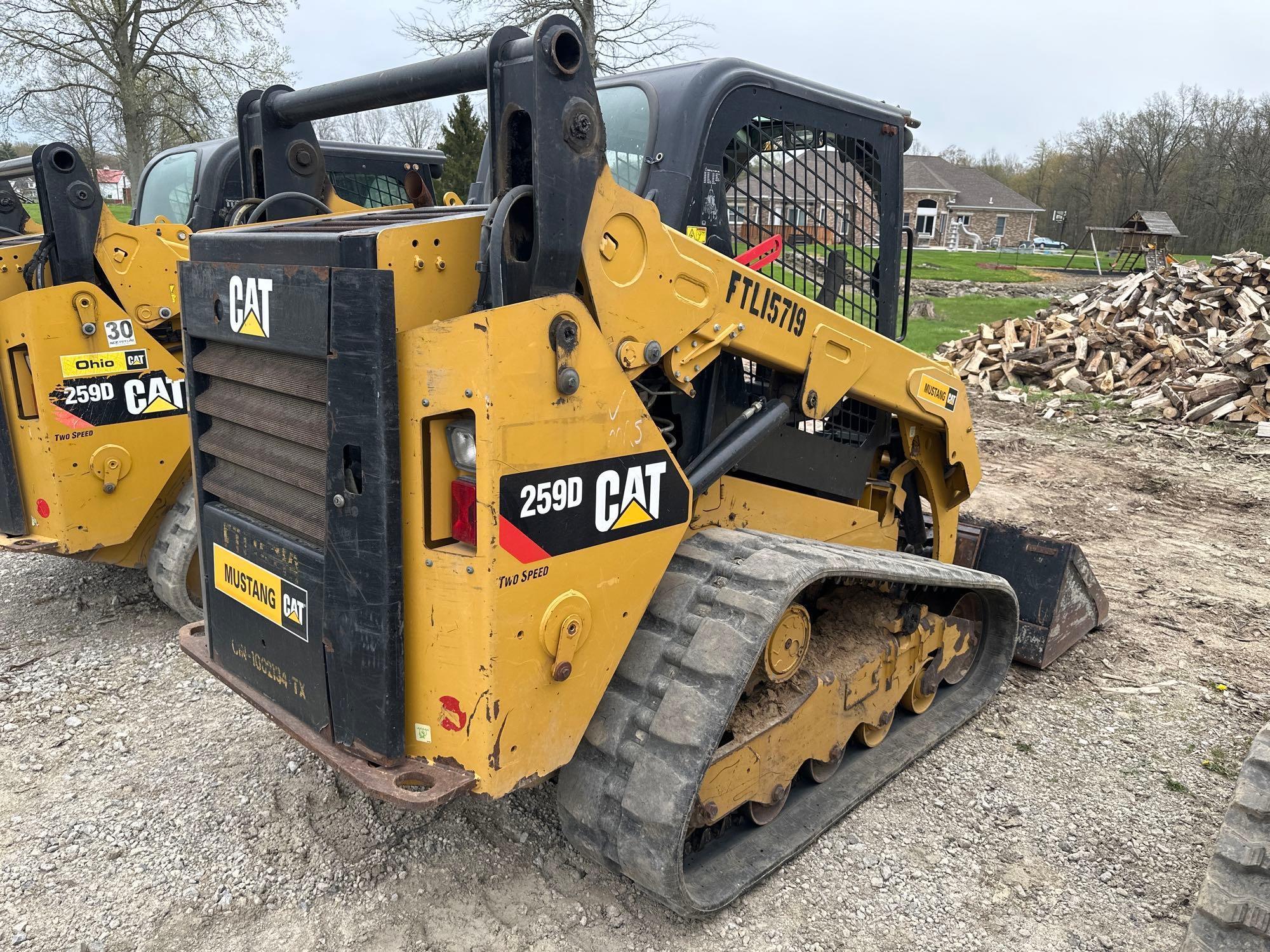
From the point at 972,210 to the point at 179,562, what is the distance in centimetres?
6424

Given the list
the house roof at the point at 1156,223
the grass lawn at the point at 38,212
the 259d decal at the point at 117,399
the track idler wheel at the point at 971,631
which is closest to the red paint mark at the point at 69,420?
the 259d decal at the point at 117,399

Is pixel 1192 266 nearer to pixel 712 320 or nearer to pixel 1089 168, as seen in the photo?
pixel 712 320

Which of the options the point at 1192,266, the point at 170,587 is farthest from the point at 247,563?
the point at 1192,266

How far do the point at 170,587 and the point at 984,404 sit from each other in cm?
1004

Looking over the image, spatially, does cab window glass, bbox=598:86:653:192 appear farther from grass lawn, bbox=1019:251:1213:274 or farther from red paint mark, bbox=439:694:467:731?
grass lawn, bbox=1019:251:1213:274

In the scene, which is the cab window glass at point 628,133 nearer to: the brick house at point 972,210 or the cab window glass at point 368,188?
the cab window glass at point 368,188

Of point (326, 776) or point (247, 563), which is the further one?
point (326, 776)

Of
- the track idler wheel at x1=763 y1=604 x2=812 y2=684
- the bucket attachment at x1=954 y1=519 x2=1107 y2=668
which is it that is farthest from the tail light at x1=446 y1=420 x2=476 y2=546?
the bucket attachment at x1=954 y1=519 x2=1107 y2=668

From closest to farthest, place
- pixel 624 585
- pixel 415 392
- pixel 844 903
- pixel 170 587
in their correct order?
pixel 415 392, pixel 624 585, pixel 844 903, pixel 170 587

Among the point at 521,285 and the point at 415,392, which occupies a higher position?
the point at 521,285

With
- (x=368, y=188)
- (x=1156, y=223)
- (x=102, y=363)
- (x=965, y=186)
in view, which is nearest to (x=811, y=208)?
(x=102, y=363)

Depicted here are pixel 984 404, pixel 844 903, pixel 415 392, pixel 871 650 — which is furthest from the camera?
pixel 984 404

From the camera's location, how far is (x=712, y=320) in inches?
105

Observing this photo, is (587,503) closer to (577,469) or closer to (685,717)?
(577,469)
